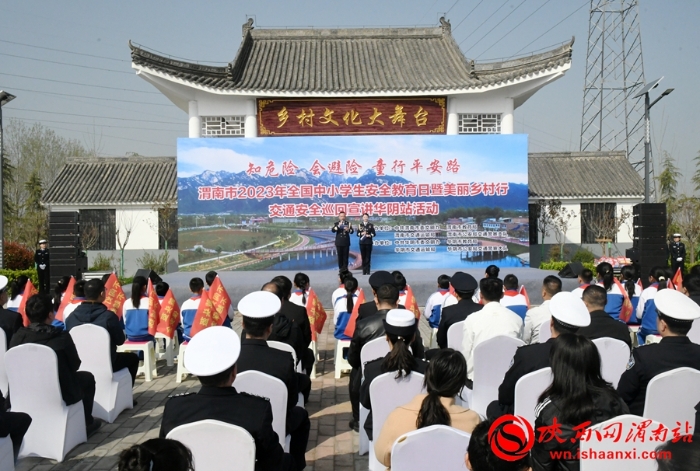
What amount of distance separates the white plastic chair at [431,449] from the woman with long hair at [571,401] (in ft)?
1.18

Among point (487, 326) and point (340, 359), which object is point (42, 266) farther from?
point (487, 326)

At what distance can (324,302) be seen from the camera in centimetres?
1218

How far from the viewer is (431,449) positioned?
7.50 ft

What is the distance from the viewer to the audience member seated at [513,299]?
6098mm

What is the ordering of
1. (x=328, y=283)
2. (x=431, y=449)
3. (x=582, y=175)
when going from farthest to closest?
(x=582, y=175) < (x=328, y=283) < (x=431, y=449)

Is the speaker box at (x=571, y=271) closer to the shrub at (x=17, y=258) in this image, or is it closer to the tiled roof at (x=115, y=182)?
the tiled roof at (x=115, y=182)

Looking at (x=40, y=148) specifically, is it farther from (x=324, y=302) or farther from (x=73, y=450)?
(x=73, y=450)

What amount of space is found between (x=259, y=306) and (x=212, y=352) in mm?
974

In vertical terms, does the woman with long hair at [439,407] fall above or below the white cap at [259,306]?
below

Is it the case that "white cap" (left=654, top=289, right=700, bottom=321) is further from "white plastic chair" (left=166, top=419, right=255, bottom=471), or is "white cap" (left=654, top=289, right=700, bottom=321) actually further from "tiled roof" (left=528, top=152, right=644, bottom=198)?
"tiled roof" (left=528, top=152, right=644, bottom=198)

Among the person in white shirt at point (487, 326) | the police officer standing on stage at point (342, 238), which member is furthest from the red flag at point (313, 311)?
the police officer standing on stage at point (342, 238)

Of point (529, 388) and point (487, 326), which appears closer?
point (529, 388)

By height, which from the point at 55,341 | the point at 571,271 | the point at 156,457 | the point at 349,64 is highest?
the point at 349,64

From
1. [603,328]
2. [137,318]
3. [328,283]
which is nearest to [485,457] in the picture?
[603,328]
